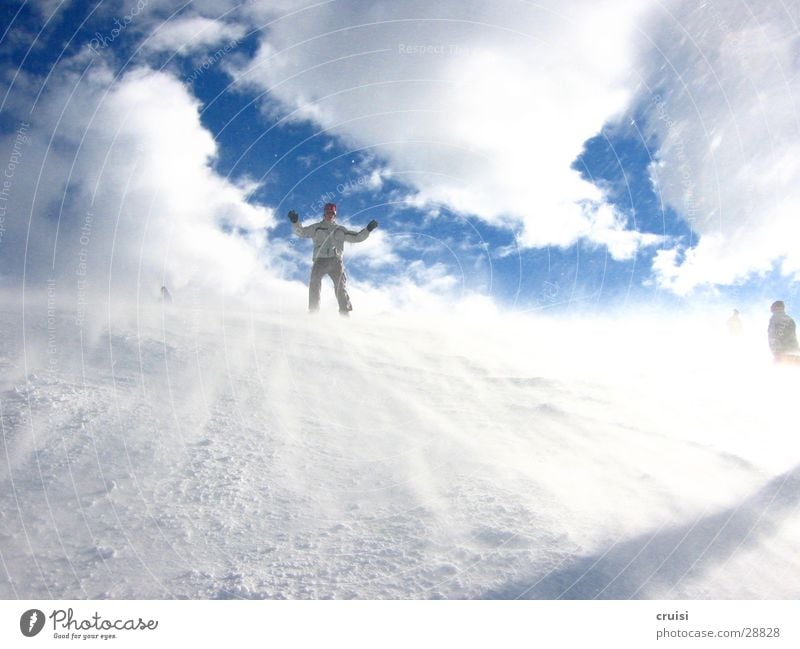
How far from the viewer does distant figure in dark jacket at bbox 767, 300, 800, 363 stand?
10.2m

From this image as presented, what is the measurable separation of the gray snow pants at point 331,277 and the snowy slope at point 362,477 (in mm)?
3484

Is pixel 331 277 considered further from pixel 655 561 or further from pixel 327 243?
pixel 655 561

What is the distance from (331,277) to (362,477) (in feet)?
25.0

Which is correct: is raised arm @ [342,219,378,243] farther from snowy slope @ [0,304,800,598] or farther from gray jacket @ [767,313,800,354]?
gray jacket @ [767,313,800,354]

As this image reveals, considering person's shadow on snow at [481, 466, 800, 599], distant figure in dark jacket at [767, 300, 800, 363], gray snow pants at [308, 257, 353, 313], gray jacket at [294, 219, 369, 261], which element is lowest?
person's shadow on snow at [481, 466, 800, 599]

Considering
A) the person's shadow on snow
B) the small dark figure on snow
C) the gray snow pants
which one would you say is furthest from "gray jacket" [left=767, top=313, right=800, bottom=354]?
the gray snow pants

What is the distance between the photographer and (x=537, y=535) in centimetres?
413

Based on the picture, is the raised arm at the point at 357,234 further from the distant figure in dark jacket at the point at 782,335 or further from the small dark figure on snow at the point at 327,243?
the distant figure in dark jacket at the point at 782,335

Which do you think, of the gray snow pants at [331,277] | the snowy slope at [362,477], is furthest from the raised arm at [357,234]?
the snowy slope at [362,477]

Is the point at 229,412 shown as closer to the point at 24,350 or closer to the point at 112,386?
the point at 112,386

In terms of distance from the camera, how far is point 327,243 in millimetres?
12062

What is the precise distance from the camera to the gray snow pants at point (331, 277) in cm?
1211
